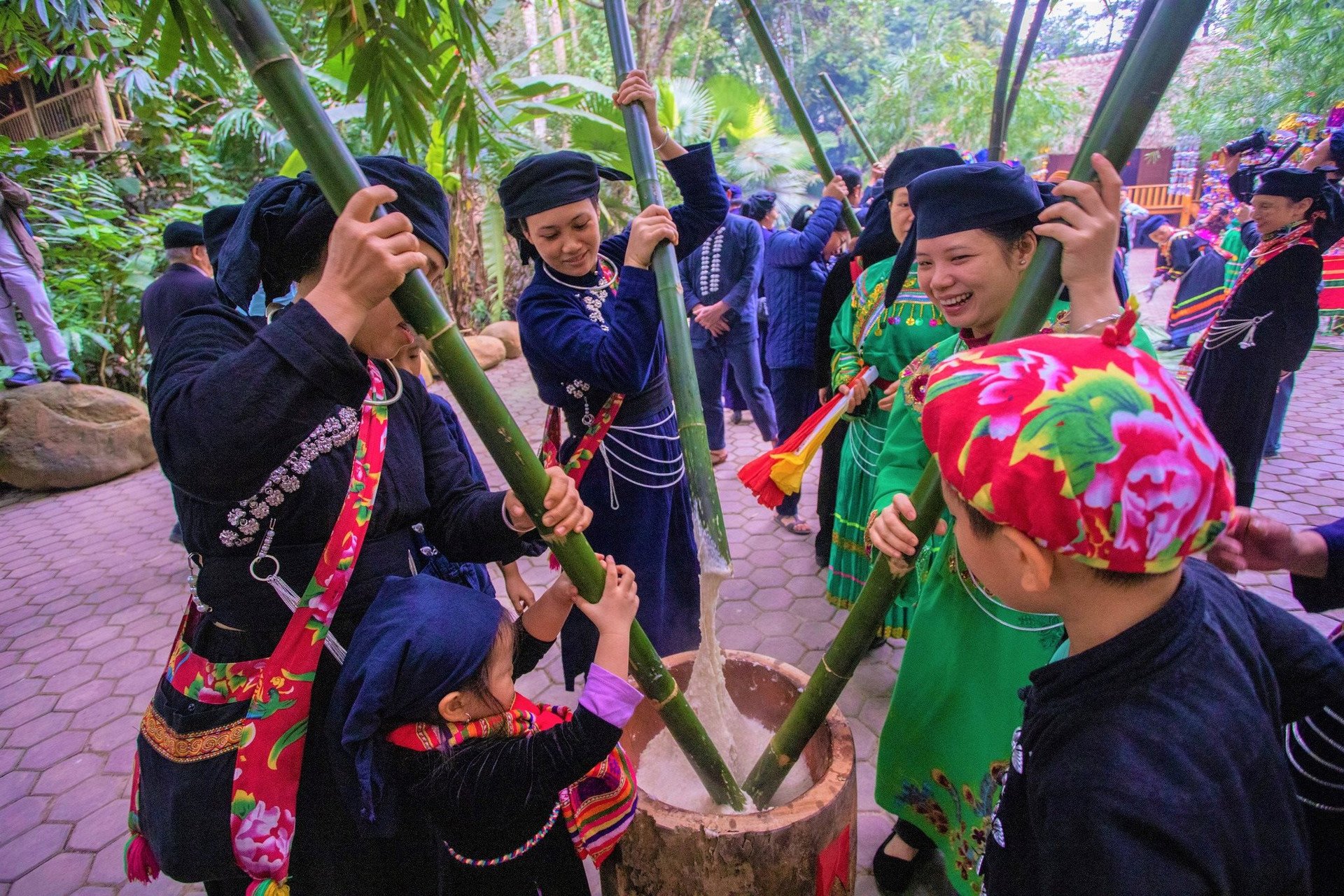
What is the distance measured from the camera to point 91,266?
275 inches

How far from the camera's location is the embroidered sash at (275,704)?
3.91 ft

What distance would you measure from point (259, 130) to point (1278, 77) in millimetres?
13692

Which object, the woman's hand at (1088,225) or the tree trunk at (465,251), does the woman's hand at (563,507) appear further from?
the tree trunk at (465,251)

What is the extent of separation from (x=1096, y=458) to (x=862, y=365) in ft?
6.77

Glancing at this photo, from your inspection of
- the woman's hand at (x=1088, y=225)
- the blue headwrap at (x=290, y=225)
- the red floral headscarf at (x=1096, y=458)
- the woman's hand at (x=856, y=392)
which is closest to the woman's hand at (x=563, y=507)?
the blue headwrap at (x=290, y=225)

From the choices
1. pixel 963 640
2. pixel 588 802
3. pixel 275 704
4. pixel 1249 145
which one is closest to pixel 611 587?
pixel 588 802

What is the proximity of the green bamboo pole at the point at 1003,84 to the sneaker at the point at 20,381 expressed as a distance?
790cm

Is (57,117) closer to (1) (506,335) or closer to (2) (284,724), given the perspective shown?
(1) (506,335)

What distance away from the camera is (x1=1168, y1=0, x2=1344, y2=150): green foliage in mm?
7332

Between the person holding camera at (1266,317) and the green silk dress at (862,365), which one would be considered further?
the person holding camera at (1266,317)

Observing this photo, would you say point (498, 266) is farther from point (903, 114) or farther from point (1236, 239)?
point (903, 114)

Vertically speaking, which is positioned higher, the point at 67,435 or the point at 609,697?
the point at 609,697

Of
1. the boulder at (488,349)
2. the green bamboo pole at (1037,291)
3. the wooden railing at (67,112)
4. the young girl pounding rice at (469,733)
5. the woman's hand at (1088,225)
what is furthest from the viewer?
the wooden railing at (67,112)

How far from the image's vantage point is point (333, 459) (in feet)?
4.14
